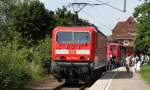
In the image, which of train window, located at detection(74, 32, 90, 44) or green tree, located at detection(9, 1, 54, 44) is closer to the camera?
train window, located at detection(74, 32, 90, 44)

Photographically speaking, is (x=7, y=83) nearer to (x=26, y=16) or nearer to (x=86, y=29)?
(x=86, y=29)

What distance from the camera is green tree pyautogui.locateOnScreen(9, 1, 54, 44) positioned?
56.5 m

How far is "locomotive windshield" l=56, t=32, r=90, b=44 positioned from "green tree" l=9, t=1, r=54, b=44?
22.5m

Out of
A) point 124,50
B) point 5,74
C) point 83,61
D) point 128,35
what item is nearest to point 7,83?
point 5,74

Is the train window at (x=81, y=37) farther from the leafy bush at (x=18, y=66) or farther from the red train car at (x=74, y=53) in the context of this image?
the leafy bush at (x=18, y=66)

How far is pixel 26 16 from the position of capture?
58812 mm

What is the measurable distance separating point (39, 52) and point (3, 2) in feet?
30.2

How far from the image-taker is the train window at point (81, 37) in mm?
32281

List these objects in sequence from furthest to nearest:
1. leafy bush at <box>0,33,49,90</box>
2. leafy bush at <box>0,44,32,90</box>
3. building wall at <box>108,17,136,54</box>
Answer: building wall at <box>108,17,136,54</box>, leafy bush at <box>0,33,49,90</box>, leafy bush at <box>0,44,32,90</box>

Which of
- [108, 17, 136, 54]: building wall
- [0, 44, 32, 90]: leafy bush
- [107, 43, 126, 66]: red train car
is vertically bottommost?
[0, 44, 32, 90]: leafy bush

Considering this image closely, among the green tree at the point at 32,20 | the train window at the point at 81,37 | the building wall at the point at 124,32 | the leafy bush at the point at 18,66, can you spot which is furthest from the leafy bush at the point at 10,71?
the building wall at the point at 124,32

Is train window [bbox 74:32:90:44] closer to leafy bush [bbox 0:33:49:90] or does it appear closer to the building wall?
leafy bush [bbox 0:33:49:90]

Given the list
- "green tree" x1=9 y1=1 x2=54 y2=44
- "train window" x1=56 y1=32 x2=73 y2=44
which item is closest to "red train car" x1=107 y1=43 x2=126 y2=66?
"green tree" x1=9 y1=1 x2=54 y2=44

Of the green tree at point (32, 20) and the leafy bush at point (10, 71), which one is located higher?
the green tree at point (32, 20)
